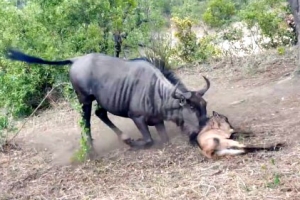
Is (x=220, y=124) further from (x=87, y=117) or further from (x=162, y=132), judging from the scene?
(x=87, y=117)

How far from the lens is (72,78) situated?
7859 millimetres

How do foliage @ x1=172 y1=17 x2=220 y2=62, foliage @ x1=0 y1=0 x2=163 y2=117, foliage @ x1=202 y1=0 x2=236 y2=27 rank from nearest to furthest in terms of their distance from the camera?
foliage @ x1=0 y1=0 x2=163 y2=117
foliage @ x1=172 y1=17 x2=220 y2=62
foliage @ x1=202 y1=0 x2=236 y2=27

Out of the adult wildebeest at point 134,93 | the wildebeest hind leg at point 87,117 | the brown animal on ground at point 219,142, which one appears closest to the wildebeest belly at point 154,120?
the adult wildebeest at point 134,93

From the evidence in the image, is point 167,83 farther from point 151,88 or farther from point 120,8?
point 120,8

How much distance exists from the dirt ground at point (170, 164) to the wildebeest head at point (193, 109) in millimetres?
273

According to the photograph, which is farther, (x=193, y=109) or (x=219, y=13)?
(x=219, y=13)

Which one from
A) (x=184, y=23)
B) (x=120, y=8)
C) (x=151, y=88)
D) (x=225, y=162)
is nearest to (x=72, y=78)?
(x=151, y=88)

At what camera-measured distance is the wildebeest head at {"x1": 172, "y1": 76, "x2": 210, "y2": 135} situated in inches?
283

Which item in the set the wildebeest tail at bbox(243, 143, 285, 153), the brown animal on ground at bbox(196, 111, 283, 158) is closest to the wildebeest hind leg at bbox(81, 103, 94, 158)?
the brown animal on ground at bbox(196, 111, 283, 158)

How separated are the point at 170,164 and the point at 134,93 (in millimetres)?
1306

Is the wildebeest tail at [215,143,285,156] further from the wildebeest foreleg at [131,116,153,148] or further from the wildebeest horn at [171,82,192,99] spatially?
the wildebeest foreleg at [131,116,153,148]

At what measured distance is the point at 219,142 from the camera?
6.73 m

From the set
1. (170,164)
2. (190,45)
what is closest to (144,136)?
(170,164)

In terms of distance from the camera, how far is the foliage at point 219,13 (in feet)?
49.3
